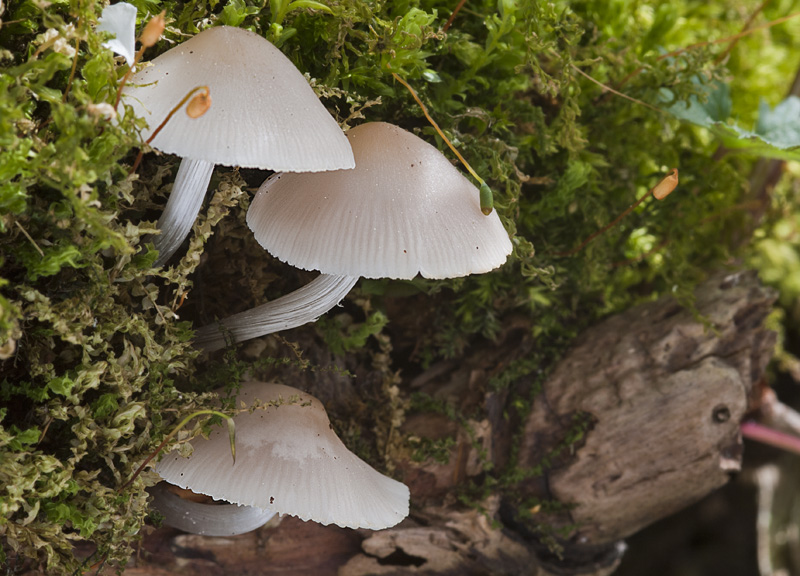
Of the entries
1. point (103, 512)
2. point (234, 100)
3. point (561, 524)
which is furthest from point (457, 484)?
point (234, 100)

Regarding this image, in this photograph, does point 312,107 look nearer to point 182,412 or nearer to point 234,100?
point 234,100

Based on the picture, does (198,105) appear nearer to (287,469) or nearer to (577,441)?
(287,469)

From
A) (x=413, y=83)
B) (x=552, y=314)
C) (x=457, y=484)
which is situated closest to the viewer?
(x=413, y=83)

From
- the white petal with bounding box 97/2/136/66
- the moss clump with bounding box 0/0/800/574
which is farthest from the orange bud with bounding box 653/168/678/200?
the white petal with bounding box 97/2/136/66

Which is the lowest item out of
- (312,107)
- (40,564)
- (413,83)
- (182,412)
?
(40,564)

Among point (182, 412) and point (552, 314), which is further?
point (552, 314)

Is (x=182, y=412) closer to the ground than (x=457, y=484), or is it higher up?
higher up

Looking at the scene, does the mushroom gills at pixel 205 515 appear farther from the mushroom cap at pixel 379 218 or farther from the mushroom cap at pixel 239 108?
the mushroom cap at pixel 239 108

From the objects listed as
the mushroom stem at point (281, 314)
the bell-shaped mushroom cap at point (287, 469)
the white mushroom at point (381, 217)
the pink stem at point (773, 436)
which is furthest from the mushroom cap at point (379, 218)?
the pink stem at point (773, 436)
